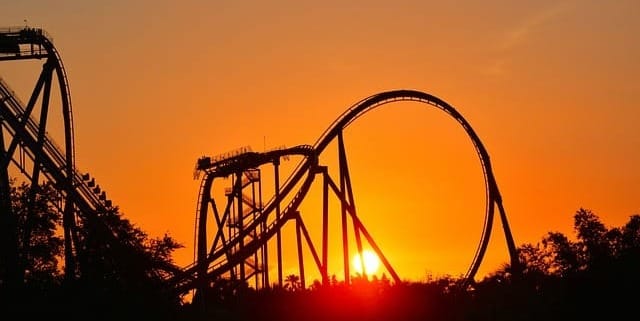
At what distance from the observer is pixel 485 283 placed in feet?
150

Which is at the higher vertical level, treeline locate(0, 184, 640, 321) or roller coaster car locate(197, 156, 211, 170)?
roller coaster car locate(197, 156, 211, 170)

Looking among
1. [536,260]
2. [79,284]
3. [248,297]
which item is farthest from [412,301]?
[536,260]

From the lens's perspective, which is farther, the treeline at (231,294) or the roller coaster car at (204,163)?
the roller coaster car at (204,163)

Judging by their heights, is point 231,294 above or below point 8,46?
below

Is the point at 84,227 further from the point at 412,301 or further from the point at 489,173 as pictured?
the point at 489,173

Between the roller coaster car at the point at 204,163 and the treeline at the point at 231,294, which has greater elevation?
the roller coaster car at the point at 204,163

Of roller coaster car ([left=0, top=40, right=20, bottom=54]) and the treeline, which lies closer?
the treeline

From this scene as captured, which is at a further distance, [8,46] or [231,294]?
[231,294]

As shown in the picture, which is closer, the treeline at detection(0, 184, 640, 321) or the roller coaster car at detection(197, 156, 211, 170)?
the treeline at detection(0, 184, 640, 321)

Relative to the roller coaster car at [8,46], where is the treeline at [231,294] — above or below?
below

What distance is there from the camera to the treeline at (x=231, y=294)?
3056 cm

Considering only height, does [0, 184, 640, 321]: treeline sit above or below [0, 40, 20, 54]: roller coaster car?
below

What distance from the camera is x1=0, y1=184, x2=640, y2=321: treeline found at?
30.6 meters

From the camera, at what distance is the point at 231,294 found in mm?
38562
